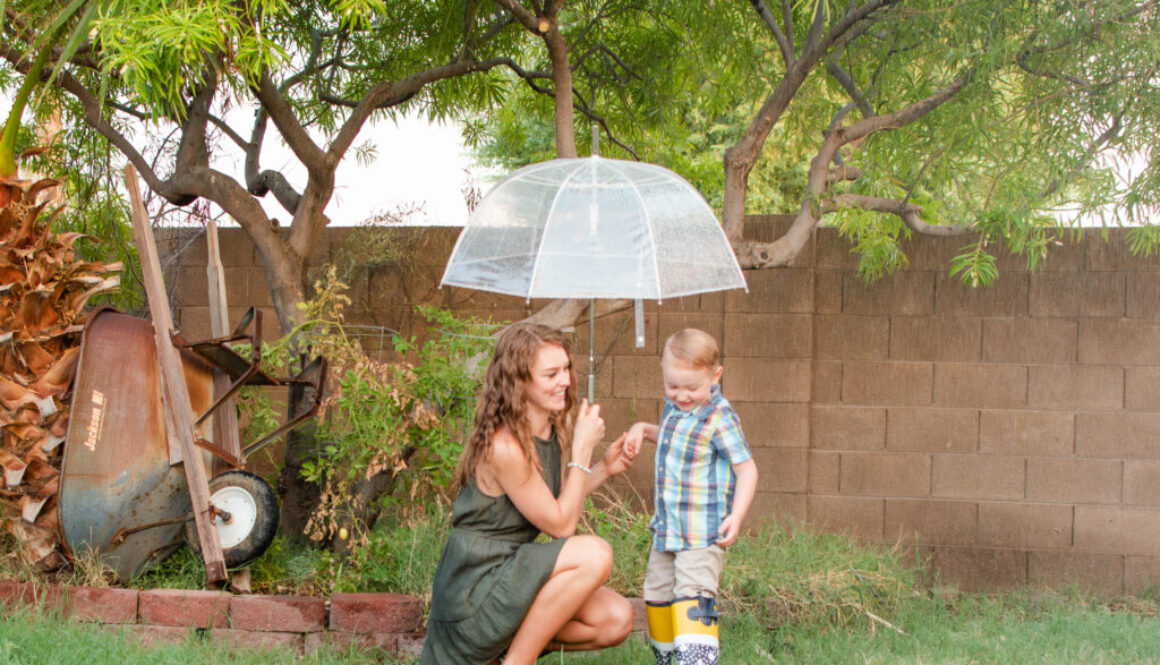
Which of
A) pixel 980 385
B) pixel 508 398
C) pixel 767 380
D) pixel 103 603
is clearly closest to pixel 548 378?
pixel 508 398

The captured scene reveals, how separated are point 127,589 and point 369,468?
3.22 feet

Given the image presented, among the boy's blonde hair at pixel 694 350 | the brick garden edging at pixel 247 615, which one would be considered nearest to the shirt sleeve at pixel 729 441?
the boy's blonde hair at pixel 694 350

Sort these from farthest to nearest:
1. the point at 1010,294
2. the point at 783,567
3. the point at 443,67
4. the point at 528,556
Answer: the point at 1010,294
the point at 443,67
the point at 783,567
the point at 528,556

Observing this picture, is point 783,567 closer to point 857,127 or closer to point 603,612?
point 603,612

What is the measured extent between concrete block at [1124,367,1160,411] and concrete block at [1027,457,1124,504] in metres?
0.31

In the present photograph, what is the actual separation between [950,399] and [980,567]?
2.78ft

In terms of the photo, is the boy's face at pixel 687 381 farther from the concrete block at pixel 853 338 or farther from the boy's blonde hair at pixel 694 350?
the concrete block at pixel 853 338

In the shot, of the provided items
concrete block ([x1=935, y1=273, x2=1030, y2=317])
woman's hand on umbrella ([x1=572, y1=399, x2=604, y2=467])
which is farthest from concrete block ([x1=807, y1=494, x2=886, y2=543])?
woman's hand on umbrella ([x1=572, y1=399, x2=604, y2=467])

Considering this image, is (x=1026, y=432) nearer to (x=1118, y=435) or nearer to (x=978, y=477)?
(x=978, y=477)

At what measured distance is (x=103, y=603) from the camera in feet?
11.6

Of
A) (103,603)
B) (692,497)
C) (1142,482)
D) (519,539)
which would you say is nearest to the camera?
(519,539)

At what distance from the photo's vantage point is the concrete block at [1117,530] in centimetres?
479

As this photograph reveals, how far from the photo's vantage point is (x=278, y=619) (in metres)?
3.58

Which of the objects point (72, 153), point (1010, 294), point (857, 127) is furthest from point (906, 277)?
point (72, 153)
